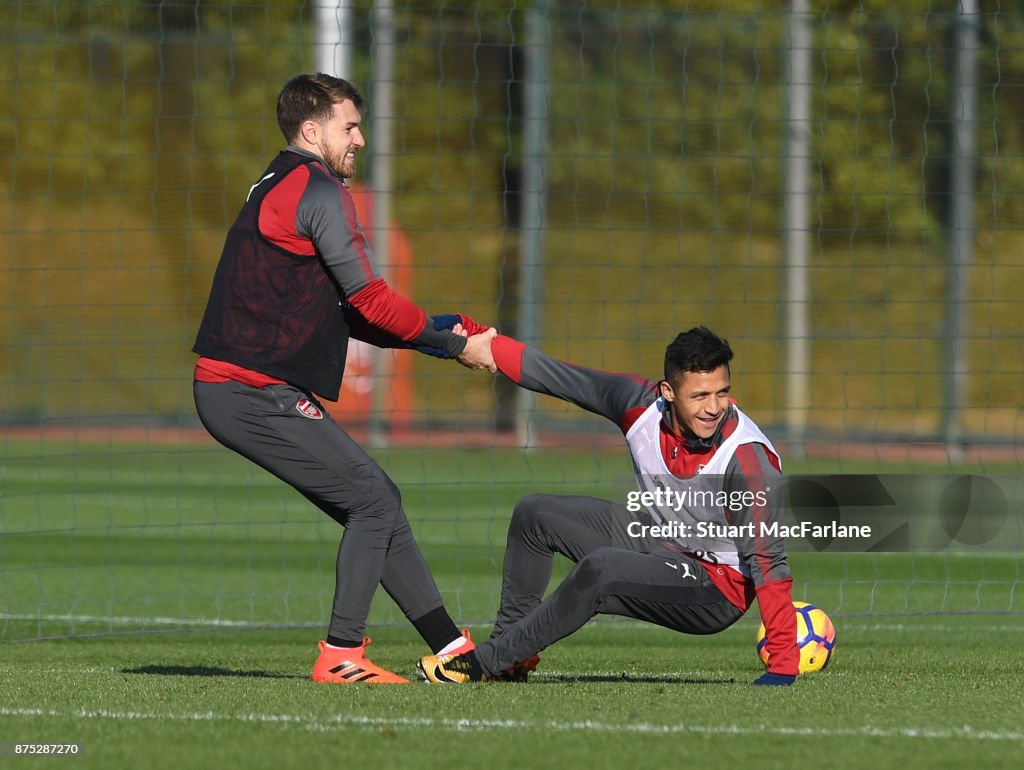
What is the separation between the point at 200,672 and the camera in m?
6.38

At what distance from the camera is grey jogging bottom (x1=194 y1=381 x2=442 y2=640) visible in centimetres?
570

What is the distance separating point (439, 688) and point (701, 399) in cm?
127

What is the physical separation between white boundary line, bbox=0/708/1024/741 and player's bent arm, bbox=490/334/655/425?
4.52ft

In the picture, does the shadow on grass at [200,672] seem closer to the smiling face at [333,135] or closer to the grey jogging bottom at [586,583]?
the grey jogging bottom at [586,583]

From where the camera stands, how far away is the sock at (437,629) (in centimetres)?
591

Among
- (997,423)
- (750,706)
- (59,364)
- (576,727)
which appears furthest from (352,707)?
(59,364)

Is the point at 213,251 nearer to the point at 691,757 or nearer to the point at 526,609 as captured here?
the point at 526,609

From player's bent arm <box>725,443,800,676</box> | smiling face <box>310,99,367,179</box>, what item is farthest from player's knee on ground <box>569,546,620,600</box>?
smiling face <box>310,99,367,179</box>

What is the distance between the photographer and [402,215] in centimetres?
2034

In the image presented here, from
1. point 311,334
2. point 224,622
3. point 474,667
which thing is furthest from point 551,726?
point 224,622

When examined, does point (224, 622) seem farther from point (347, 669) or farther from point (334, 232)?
point (334, 232)

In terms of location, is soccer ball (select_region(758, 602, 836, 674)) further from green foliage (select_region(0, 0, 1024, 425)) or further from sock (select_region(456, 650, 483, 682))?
green foliage (select_region(0, 0, 1024, 425))

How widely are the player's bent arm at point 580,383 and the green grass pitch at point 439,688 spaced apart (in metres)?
0.96

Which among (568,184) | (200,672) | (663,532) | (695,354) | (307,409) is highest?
(568,184)
